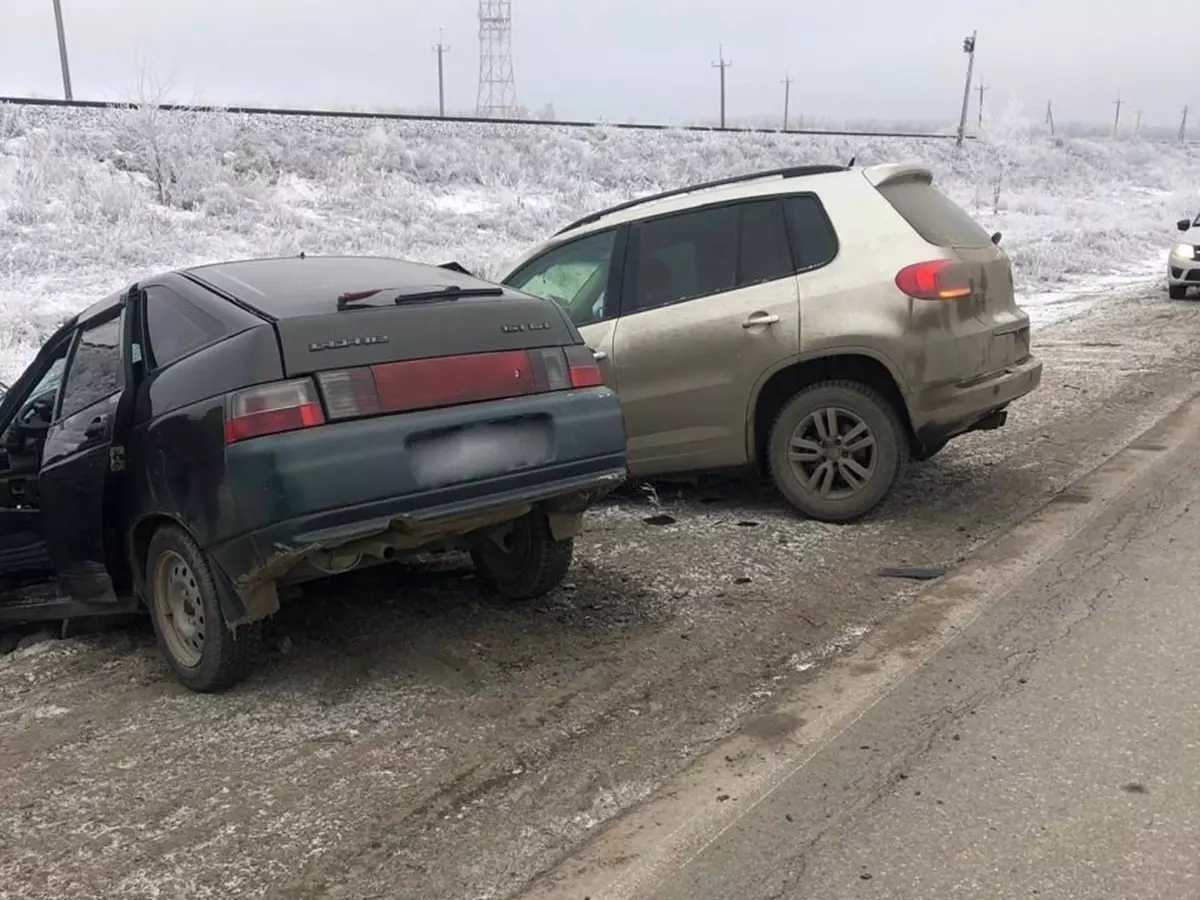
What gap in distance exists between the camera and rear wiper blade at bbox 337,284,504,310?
3.93 m

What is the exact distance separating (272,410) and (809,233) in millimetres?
3338

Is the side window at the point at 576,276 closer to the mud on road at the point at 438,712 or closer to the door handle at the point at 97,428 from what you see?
the mud on road at the point at 438,712

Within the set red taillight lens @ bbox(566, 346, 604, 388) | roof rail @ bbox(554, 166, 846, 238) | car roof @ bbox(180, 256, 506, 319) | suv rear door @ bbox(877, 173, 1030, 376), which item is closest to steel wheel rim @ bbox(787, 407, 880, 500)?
suv rear door @ bbox(877, 173, 1030, 376)

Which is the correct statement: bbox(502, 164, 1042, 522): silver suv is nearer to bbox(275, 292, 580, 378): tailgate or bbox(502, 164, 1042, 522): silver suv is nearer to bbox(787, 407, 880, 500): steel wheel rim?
bbox(787, 407, 880, 500): steel wheel rim

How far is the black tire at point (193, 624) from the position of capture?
3953 mm

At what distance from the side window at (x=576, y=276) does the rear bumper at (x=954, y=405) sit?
6.13 ft

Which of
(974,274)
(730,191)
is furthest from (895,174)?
(730,191)

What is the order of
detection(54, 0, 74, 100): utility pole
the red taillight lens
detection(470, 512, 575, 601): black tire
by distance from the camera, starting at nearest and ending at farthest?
1. the red taillight lens
2. detection(470, 512, 575, 601): black tire
3. detection(54, 0, 74, 100): utility pole

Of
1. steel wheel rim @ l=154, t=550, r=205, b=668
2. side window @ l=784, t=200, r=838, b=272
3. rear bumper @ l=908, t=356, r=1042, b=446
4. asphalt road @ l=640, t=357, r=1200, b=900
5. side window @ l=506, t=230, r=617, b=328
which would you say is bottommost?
asphalt road @ l=640, t=357, r=1200, b=900

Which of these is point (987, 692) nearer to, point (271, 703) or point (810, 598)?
point (810, 598)

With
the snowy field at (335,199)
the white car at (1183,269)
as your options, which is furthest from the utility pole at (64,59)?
the white car at (1183,269)

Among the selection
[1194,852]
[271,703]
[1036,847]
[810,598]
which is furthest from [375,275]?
[1194,852]

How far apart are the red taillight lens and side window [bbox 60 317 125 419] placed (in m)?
1.79

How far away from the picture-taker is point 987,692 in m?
3.86
